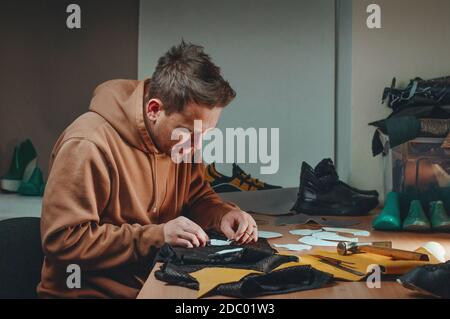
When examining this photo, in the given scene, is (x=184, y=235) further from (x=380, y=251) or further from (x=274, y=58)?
(x=274, y=58)

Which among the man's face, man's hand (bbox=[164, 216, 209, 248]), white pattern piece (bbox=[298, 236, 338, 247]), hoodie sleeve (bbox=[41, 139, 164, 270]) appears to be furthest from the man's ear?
white pattern piece (bbox=[298, 236, 338, 247])

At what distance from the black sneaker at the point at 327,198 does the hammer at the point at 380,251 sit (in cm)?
46

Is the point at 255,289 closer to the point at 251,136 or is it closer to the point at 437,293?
the point at 437,293

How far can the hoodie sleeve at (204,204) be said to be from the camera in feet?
4.88

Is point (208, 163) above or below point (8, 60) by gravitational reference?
below

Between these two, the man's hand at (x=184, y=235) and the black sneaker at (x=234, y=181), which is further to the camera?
the black sneaker at (x=234, y=181)

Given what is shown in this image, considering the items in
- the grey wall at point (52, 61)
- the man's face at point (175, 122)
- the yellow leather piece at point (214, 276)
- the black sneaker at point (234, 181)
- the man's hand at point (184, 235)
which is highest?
the grey wall at point (52, 61)

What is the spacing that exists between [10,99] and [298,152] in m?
0.73

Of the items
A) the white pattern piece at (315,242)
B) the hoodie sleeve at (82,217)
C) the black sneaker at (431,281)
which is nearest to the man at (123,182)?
the hoodie sleeve at (82,217)

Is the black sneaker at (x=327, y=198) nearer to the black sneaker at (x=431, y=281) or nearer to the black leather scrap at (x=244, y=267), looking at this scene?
the black leather scrap at (x=244, y=267)

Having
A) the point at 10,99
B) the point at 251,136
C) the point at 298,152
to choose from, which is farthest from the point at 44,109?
the point at 298,152

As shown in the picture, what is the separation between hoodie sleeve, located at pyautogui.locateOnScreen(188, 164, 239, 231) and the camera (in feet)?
4.88

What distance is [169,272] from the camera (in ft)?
3.44
